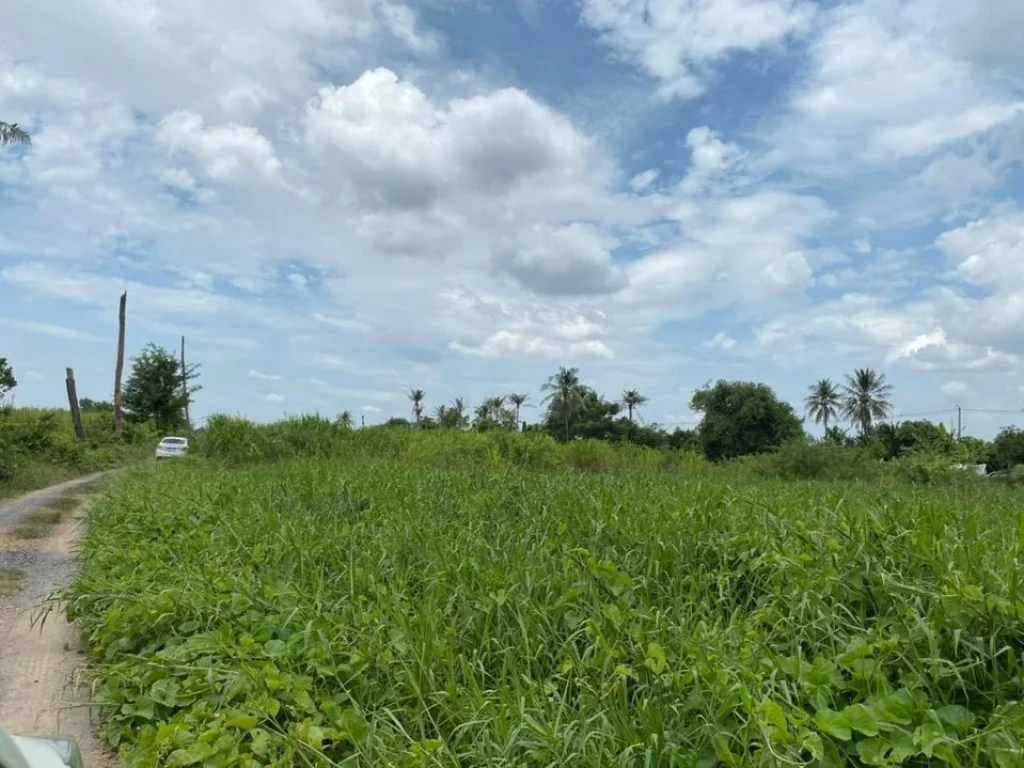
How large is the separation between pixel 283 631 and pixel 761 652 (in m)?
2.19

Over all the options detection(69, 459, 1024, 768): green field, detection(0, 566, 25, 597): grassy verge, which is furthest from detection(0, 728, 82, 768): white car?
detection(0, 566, 25, 597): grassy verge

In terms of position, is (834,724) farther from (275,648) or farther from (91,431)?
(91,431)

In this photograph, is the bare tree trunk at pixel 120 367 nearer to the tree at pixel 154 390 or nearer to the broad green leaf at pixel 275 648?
the tree at pixel 154 390

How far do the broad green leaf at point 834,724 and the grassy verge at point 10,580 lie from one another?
20.4ft

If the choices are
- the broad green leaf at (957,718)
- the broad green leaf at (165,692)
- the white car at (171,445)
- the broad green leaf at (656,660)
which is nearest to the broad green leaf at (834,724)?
the broad green leaf at (957,718)

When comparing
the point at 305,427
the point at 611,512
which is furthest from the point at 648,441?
the point at 611,512

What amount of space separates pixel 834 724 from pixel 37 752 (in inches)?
81.3

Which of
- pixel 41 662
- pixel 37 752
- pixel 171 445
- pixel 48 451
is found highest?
Answer: pixel 171 445

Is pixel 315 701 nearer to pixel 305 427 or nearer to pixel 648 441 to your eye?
pixel 305 427

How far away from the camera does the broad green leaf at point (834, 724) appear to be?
2.20 m

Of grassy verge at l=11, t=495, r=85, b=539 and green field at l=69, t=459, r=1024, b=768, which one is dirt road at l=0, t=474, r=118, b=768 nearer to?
green field at l=69, t=459, r=1024, b=768

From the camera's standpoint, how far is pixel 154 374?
102 feet

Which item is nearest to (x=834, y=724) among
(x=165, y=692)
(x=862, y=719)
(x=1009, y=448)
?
(x=862, y=719)

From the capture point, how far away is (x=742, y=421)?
1587 inches
